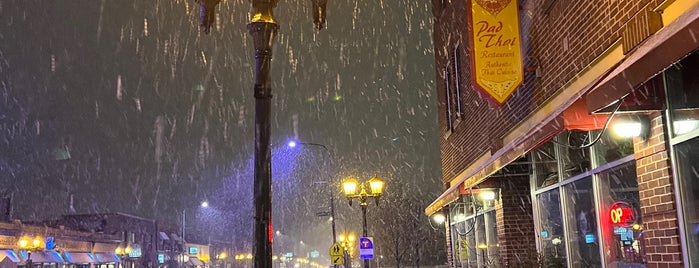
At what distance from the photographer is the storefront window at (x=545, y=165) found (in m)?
10.8

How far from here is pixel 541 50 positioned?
9703 mm

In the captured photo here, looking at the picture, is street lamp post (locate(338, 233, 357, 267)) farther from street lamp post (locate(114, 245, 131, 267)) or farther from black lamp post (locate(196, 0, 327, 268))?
street lamp post (locate(114, 245, 131, 267))

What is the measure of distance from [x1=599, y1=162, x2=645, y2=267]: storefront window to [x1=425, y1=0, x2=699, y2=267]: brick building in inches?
0.8

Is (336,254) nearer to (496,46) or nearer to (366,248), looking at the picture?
(366,248)

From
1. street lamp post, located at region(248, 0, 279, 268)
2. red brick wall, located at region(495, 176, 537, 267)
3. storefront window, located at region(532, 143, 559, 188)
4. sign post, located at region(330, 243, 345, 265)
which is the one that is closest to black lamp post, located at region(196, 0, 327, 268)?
street lamp post, located at region(248, 0, 279, 268)

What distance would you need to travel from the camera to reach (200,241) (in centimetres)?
9769

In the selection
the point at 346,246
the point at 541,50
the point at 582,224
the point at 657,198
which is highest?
the point at 541,50

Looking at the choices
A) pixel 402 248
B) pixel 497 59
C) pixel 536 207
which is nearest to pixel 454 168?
pixel 536 207

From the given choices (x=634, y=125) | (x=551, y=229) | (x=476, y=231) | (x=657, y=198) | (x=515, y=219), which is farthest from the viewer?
(x=476, y=231)

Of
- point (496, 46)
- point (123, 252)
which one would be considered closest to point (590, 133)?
point (496, 46)

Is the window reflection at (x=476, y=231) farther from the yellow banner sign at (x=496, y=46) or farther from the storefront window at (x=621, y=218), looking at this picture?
the storefront window at (x=621, y=218)

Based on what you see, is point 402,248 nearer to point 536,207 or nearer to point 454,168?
point 454,168

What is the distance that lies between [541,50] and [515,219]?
4608 millimetres

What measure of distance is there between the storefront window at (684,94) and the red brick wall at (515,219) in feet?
23.7
